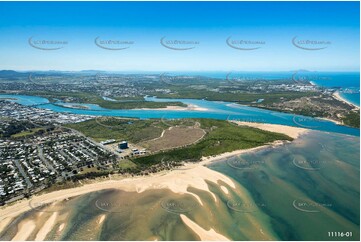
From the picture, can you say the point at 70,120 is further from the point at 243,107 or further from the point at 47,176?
the point at 243,107

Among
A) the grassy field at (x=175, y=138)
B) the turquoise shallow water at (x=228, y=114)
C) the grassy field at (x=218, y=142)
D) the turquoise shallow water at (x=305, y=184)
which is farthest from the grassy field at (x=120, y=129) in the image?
the turquoise shallow water at (x=305, y=184)

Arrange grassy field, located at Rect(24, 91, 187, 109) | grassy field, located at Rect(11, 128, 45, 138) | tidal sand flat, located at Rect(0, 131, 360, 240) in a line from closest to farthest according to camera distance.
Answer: tidal sand flat, located at Rect(0, 131, 360, 240)
grassy field, located at Rect(11, 128, 45, 138)
grassy field, located at Rect(24, 91, 187, 109)

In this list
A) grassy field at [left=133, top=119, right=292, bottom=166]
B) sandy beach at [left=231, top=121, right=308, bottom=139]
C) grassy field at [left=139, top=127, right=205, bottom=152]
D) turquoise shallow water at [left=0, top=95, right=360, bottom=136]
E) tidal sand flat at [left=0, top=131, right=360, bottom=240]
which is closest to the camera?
tidal sand flat at [left=0, top=131, right=360, bottom=240]

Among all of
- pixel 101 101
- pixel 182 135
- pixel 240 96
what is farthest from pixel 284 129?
pixel 101 101

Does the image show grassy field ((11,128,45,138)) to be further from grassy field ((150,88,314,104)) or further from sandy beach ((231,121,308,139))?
grassy field ((150,88,314,104))

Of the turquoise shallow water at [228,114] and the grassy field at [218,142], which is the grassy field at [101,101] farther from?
the grassy field at [218,142]

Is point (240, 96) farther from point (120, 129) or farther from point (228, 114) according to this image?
point (120, 129)

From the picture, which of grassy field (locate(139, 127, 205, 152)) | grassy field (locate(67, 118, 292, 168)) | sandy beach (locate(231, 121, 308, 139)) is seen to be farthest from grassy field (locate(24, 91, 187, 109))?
sandy beach (locate(231, 121, 308, 139))

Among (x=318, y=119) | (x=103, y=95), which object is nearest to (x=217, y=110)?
(x=318, y=119)
